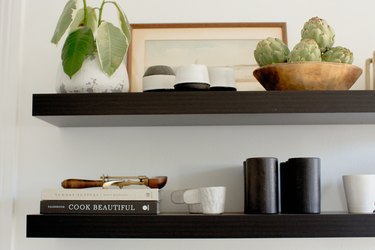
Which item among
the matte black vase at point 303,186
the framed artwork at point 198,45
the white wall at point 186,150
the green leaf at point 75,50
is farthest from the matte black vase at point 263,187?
the green leaf at point 75,50

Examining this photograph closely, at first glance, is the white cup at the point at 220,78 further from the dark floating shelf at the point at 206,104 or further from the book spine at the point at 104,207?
the book spine at the point at 104,207

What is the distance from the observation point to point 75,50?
1048mm

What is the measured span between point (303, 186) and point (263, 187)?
8 centimetres

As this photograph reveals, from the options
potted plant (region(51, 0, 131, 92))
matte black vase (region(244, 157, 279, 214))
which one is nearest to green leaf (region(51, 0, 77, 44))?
potted plant (region(51, 0, 131, 92))

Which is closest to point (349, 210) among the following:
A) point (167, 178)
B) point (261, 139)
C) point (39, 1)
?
point (261, 139)

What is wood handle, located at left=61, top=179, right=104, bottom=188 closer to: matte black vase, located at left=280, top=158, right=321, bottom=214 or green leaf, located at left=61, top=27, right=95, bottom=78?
green leaf, located at left=61, top=27, right=95, bottom=78

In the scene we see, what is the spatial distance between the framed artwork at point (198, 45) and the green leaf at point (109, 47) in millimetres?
172

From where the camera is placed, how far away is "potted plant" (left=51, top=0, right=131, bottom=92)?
1.05 m

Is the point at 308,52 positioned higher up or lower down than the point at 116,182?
higher up

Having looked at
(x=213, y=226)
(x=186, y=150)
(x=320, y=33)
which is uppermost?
(x=320, y=33)

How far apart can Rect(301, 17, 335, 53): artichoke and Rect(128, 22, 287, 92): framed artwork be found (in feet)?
0.51

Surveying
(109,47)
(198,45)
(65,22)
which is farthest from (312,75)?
(65,22)

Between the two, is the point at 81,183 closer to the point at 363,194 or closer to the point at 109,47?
the point at 109,47

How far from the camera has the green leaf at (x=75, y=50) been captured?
1.04 m
